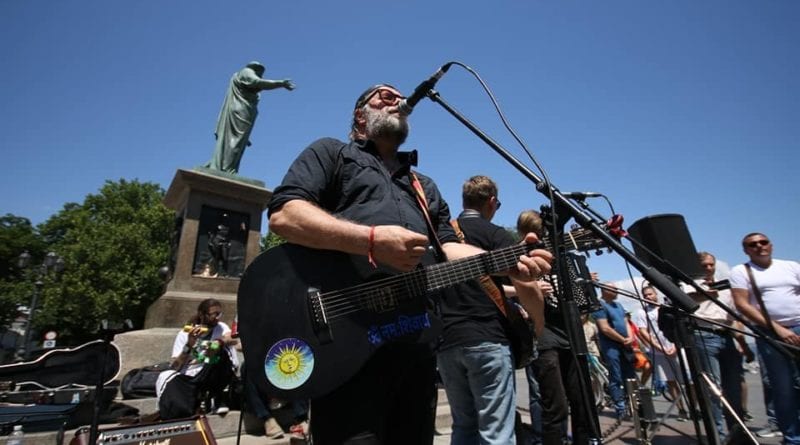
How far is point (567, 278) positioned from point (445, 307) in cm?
120

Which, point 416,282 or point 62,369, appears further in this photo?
point 62,369

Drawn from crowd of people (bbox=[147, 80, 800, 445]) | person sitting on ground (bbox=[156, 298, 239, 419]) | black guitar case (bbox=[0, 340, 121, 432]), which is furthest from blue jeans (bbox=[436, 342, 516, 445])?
black guitar case (bbox=[0, 340, 121, 432])

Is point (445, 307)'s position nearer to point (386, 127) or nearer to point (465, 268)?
point (465, 268)

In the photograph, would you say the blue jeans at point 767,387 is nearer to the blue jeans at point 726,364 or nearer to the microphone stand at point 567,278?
the blue jeans at point 726,364

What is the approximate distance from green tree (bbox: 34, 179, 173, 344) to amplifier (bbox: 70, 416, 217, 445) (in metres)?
27.0

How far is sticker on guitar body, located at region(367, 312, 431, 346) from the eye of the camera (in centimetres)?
164

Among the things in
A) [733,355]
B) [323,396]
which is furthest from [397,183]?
[733,355]

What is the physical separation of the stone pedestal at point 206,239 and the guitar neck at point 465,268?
19.4 feet

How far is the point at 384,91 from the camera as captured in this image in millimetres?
2467

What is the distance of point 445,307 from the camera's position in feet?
9.57

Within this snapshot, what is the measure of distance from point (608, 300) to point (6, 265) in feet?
154

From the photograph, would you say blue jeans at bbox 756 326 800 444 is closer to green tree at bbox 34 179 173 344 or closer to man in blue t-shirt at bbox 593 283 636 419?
man in blue t-shirt at bbox 593 283 636 419

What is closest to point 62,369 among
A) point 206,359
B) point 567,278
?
point 206,359

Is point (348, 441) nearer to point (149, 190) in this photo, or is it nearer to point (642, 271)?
point (642, 271)
